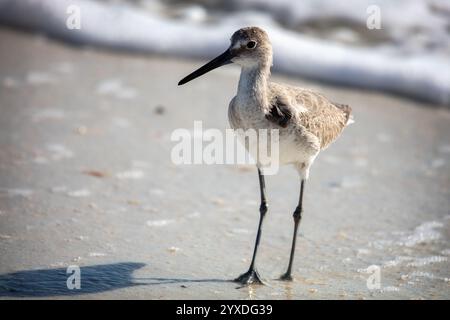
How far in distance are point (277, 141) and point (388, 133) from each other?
2712 millimetres

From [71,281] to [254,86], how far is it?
1665 millimetres

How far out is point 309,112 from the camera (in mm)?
5086

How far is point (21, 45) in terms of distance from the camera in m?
8.88

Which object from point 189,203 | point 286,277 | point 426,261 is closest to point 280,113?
point 286,277

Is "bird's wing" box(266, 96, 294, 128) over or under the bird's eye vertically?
under

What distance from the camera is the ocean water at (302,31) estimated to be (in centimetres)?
837

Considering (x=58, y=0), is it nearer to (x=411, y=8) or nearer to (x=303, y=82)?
(x=303, y=82)

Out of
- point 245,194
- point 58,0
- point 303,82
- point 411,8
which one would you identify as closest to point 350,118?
point 245,194

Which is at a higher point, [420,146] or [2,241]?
[420,146]

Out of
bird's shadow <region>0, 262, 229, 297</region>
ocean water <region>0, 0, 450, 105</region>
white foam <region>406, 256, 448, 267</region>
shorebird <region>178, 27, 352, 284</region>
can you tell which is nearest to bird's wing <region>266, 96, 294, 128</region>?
shorebird <region>178, 27, 352, 284</region>

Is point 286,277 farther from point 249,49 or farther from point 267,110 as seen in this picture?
point 249,49

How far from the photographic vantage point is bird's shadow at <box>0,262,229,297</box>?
14.4 ft

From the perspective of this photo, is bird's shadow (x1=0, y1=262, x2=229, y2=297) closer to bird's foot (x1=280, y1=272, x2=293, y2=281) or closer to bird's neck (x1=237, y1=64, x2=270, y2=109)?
bird's foot (x1=280, y1=272, x2=293, y2=281)

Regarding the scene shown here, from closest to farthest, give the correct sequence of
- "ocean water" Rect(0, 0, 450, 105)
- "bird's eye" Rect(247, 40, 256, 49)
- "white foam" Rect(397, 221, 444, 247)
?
"bird's eye" Rect(247, 40, 256, 49) < "white foam" Rect(397, 221, 444, 247) < "ocean water" Rect(0, 0, 450, 105)
